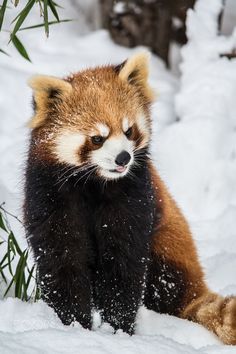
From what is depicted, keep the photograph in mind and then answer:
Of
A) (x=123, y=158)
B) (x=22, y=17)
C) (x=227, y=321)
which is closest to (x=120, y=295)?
(x=227, y=321)

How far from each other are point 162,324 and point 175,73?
9.66ft

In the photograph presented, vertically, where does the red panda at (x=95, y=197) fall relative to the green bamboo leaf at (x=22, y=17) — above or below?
below

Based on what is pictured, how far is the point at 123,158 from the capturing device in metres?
2.84

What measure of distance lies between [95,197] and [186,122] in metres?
2.22

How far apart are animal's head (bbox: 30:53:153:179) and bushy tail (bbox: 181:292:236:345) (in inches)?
27.8

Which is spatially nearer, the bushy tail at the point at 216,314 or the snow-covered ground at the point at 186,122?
the bushy tail at the point at 216,314

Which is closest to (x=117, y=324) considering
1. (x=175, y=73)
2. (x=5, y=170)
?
(x=5, y=170)

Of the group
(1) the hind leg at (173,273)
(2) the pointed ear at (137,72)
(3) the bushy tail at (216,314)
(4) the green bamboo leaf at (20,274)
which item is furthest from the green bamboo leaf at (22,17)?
(3) the bushy tail at (216,314)

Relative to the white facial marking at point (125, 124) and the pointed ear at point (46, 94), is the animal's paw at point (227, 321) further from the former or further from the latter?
the pointed ear at point (46, 94)

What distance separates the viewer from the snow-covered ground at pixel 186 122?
4.52m

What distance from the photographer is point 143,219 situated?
314cm

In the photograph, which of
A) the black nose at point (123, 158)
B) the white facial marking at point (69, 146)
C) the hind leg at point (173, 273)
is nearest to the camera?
the black nose at point (123, 158)

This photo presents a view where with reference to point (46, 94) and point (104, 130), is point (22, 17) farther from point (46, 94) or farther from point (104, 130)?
point (104, 130)

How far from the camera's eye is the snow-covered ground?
178 inches
